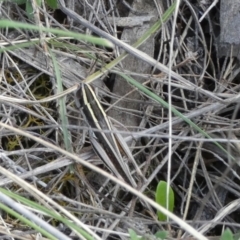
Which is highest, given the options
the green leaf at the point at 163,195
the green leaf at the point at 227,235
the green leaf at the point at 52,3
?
the green leaf at the point at 52,3

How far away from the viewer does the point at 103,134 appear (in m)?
1.14

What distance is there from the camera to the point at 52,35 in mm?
1358

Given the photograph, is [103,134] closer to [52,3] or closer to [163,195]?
[163,195]

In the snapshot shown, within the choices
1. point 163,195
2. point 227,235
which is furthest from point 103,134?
point 227,235

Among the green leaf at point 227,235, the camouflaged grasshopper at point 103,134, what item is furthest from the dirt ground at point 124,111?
the green leaf at point 227,235

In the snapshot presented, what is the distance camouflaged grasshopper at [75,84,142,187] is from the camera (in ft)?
3.72

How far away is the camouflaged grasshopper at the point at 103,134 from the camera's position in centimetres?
113

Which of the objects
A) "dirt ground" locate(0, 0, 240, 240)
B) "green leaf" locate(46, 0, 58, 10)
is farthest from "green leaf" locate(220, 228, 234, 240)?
"green leaf" locate(46, 0, 58, 10)

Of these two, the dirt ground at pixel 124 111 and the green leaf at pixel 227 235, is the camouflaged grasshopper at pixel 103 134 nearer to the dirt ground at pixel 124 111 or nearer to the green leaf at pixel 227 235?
the dirt ground at pixel 124 111

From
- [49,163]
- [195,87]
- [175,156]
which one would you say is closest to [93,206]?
[49,163]

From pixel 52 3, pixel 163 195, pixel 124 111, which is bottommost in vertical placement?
pixel 163 195

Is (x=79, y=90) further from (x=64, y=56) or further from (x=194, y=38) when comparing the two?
(x=194, y=38)

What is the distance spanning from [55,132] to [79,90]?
0.23 meters

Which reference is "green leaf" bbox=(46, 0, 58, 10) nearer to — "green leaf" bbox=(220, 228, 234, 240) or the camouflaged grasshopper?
the camouflaged grasshopper
